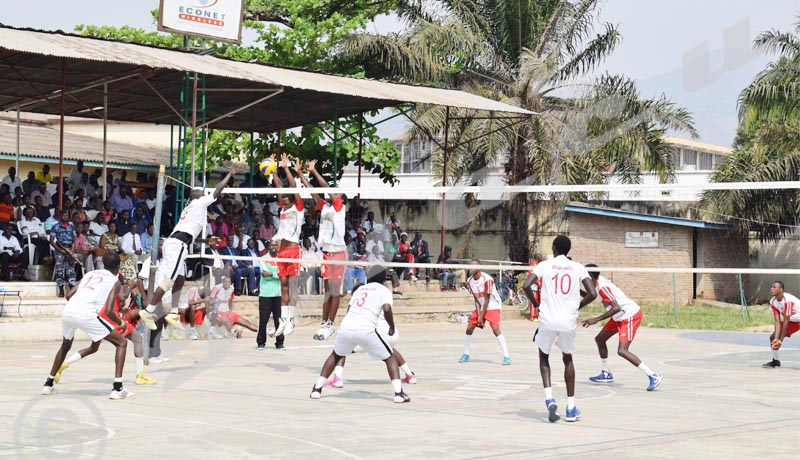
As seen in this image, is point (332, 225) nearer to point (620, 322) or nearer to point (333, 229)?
point (333, 229)

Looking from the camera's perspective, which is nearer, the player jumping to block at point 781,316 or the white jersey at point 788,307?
the player jumping to block at point 781,316

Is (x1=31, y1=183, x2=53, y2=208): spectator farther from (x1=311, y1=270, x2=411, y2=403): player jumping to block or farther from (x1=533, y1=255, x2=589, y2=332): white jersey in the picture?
(x1=533, y1=255, x2=589, y2=332): white jersey

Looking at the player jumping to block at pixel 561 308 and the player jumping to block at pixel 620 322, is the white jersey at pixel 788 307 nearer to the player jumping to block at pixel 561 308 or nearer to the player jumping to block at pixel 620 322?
the player jumping to block at pixel 620 322

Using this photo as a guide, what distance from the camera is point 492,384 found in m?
15.3

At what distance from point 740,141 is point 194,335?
3879cm

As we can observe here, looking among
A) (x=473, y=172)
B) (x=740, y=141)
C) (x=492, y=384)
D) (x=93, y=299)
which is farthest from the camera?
(x=740, y=141)

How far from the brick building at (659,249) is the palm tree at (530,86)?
202 centimetres

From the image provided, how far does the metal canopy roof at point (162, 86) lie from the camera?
23.2 metres

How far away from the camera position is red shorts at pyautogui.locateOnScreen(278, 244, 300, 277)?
17688mm

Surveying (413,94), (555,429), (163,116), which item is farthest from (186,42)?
(555,429)

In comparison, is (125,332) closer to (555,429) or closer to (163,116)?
(555,429)

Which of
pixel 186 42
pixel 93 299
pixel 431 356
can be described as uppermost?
pixel 186 42

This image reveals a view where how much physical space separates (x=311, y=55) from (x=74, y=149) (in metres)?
8.47

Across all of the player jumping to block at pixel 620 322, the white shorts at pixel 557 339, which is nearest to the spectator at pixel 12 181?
the player jumping to block at pixel 620 322
